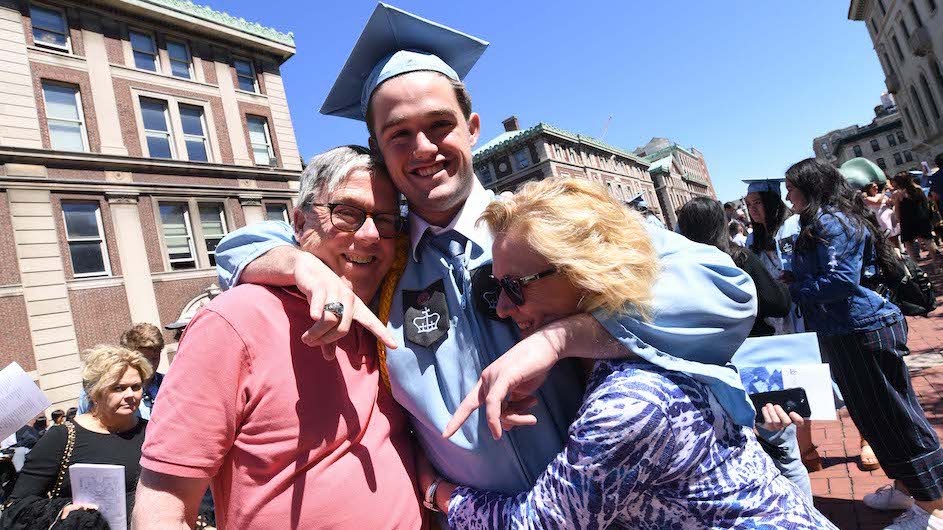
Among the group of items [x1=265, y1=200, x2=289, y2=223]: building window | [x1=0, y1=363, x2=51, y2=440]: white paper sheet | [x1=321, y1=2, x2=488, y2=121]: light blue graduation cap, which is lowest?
[x1=0, y1=363, x2=51, y2=440]: white paper sheet

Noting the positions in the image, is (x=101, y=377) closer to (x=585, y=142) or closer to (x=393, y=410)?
(x=393, y=410)

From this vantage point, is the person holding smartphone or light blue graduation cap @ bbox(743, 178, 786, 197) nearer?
the person holding smartphone

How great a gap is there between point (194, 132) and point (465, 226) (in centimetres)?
1808

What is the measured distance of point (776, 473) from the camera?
1.37 meters

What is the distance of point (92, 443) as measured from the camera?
305cm

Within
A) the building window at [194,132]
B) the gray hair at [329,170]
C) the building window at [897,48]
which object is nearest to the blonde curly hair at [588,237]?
the gray hair at [329,170]

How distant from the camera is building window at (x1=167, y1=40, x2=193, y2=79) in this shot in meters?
16.6

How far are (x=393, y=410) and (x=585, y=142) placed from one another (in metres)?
47.5

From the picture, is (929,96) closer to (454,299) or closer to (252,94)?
(252,94)

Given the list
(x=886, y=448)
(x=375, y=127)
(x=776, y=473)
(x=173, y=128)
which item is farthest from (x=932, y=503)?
(x=173, y=128)

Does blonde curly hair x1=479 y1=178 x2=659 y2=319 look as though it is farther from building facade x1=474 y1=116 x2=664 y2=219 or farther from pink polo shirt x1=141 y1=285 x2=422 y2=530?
building facade x1=474 y1=116 x2=664 y2=219

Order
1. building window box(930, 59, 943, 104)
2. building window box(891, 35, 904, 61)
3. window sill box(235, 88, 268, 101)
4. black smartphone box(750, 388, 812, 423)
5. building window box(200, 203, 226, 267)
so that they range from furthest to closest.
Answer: building window box(891, 35, 904, 61), building window box(930, 59, 943, 104), window sill box(235, 88, 268, 101), building window box(200, 203, 226, 267), black smartphone box(750, 388, 812, 423)

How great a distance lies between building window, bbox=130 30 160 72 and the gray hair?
1797 cm

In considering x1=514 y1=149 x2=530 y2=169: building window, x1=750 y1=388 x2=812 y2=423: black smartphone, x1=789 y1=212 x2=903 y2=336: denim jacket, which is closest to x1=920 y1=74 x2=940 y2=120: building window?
x1=514 y1=149 x2=530 y2=169: building window
